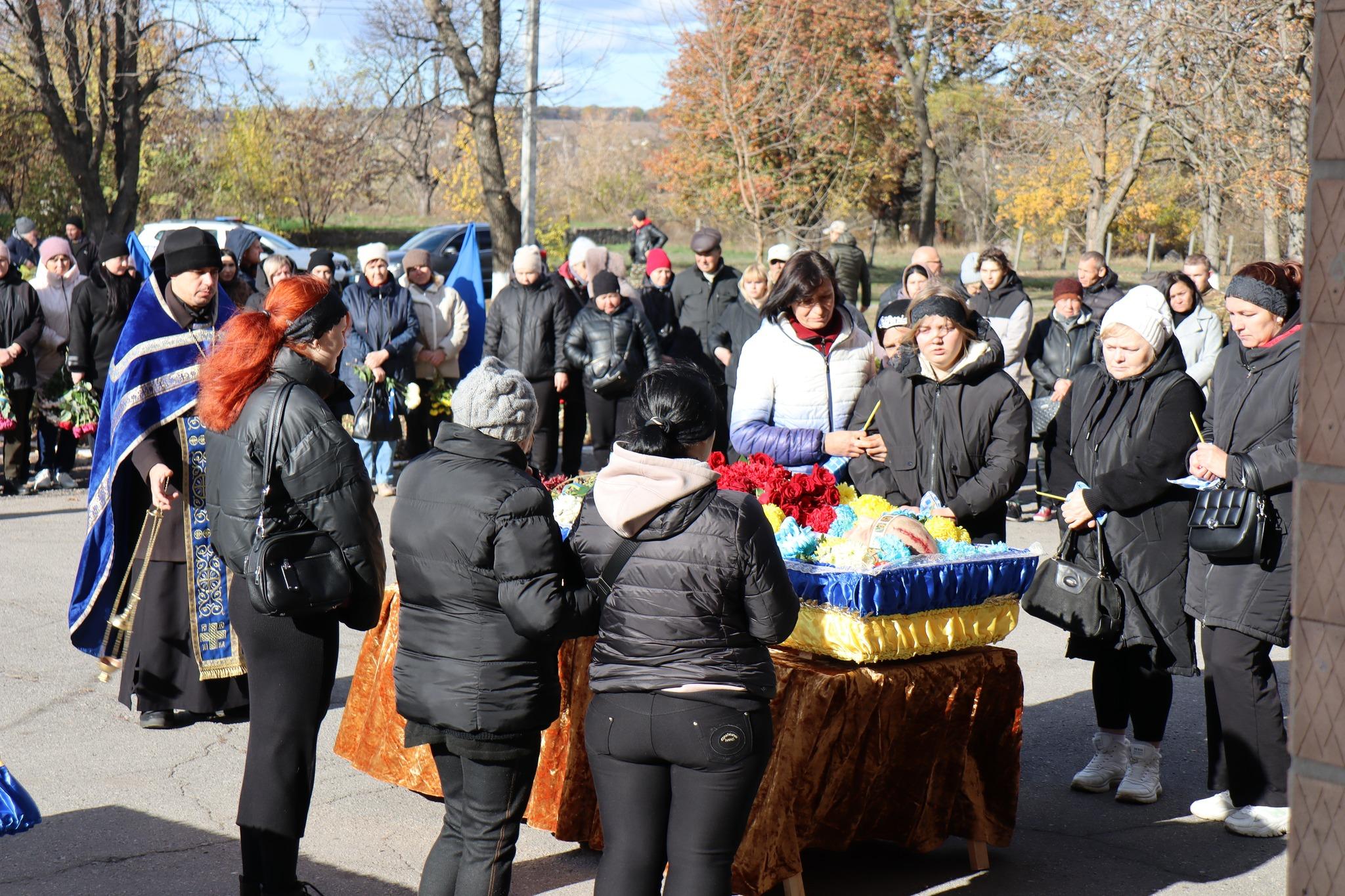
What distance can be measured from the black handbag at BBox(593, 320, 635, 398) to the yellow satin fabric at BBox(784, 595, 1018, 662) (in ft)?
21.0

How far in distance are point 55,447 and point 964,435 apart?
8.98 meters

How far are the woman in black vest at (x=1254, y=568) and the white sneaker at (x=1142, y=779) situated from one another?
10.7 inches

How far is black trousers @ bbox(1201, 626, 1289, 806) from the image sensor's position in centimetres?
450

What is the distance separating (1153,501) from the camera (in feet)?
15.2

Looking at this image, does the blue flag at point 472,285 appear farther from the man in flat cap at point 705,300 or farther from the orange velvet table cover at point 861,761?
the orange velvet table cover at point 861,761

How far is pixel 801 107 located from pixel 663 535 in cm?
1584

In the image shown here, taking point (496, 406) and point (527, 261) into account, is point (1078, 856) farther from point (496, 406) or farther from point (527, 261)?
point (527, 261)

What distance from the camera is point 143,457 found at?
17.0ft

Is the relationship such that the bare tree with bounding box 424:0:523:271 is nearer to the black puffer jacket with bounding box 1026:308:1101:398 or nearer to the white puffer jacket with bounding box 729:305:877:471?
the black puffer jacket with bounding box 1026:308:1101:398

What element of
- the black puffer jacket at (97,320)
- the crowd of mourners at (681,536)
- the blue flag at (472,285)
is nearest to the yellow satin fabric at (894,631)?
the crowd of mourners at (681,536)

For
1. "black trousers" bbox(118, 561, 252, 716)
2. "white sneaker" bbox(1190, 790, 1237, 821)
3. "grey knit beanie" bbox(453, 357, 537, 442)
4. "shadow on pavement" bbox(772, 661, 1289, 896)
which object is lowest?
"shadow on pavement" bbox(772, 661, 1289, 896)

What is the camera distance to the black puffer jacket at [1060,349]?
34.3ft

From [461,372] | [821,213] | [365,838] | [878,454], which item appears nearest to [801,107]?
[821,213]

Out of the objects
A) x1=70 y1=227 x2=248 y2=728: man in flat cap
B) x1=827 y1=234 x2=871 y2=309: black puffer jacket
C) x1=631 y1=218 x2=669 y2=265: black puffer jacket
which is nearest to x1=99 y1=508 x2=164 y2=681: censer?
x1=70 y1=227 x2=248 y2=728: man in flat cap
